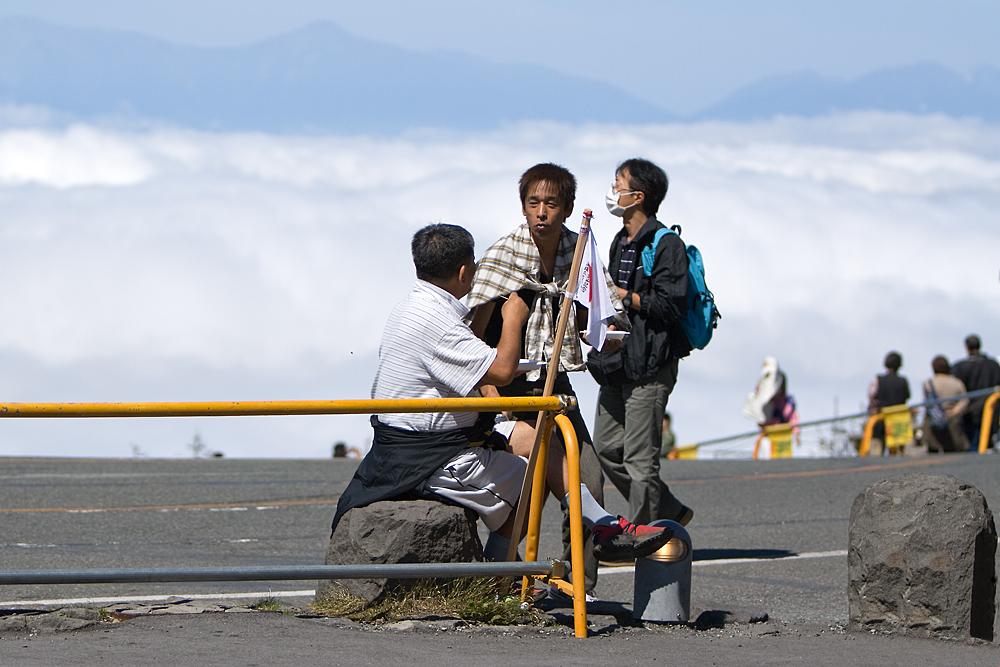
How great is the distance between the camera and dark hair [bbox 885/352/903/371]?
782 inches

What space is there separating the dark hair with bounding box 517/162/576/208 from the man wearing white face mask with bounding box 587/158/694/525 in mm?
1122

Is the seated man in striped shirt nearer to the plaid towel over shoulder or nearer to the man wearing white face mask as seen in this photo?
the plaid towel over shoulder

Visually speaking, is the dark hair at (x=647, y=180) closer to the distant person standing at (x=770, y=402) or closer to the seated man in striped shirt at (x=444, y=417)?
the seated man in striped shirt at (x=444, y=417)

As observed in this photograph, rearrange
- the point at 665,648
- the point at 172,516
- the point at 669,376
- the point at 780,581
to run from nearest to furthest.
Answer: the point at 665,648
the point at 669,376
the point at 780,581
the point at 172,516

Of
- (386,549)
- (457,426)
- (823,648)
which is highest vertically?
(457,426)

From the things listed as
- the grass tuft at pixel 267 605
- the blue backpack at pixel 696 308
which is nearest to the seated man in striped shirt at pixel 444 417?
the grass tuft at pixel 267 605


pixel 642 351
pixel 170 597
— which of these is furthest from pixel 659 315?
pixel 170 597

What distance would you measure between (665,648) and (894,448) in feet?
50.5

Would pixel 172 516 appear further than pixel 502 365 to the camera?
Yes

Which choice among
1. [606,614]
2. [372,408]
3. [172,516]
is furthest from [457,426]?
[172,516]

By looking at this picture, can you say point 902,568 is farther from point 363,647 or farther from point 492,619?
point 363,647

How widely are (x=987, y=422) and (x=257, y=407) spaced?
16.0m

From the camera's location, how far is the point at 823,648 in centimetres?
562

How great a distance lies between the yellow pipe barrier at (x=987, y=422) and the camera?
1889 centimetres
